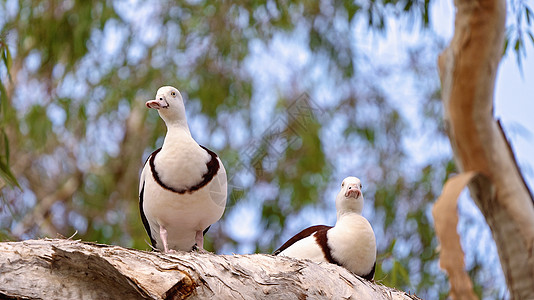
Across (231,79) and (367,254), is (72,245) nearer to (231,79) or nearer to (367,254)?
(367,254)

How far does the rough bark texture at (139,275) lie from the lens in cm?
228

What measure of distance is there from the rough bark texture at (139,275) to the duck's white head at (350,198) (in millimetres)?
638

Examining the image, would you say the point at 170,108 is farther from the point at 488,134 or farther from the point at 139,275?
the point at 488,134

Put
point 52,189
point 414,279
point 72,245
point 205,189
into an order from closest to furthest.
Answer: point 72,245, point 205,189, point 414,279, point 52,189

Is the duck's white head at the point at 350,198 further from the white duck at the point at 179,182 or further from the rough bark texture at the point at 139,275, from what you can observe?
the rough bark texture at the point at 139,275

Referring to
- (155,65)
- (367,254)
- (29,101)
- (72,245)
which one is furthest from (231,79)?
(72,245)

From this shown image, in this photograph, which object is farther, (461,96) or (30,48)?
(30,48)

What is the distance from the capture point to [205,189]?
296cm

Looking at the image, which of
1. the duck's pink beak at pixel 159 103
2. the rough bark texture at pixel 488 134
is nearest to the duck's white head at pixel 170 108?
the duck's pink beak at pixel 159 103

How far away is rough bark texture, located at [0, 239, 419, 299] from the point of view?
2.28 m

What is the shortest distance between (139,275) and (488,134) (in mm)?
1404

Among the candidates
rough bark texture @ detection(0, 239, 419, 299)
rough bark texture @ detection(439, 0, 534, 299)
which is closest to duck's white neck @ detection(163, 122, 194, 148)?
rough bark texture @ detection(0, 239, 419, 299)

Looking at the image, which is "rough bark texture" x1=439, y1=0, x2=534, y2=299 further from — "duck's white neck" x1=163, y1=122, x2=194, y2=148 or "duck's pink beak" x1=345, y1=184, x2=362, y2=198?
"duck's white neck" x1=163, y1=122, x2=194, y2=148

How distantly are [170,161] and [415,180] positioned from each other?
4.06 metres
